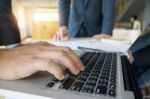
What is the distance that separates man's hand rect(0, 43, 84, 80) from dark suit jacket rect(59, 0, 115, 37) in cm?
94

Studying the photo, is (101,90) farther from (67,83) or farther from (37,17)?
(37,17)

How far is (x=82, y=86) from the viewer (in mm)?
365

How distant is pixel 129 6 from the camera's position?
12.8 feet

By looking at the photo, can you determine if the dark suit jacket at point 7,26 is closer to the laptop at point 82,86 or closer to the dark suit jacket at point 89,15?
the dark suit jacket at point 89,15

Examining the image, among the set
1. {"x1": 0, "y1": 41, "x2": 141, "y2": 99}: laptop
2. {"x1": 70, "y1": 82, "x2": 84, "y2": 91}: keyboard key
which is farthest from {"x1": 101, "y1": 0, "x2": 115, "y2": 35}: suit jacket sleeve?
{"x1": 70, "y1": 82, "x2": 84, "y2": 91}: keyboard key

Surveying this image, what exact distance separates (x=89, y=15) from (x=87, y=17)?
2cm

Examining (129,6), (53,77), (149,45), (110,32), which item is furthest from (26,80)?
(129,6)

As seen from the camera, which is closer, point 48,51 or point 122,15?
point 48,51

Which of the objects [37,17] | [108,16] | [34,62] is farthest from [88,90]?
[37,17]

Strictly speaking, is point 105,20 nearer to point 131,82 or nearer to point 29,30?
point 131,82

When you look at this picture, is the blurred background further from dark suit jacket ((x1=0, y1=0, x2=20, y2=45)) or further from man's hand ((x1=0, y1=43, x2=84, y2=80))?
man's hand ((x1=0, y1=43, x2=84, y2=80))

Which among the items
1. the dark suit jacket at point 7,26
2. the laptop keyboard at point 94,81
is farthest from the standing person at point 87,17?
the laptop keyboard at point 94,81

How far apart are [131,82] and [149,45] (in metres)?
0.17

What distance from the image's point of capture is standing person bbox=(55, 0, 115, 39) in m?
1.41
